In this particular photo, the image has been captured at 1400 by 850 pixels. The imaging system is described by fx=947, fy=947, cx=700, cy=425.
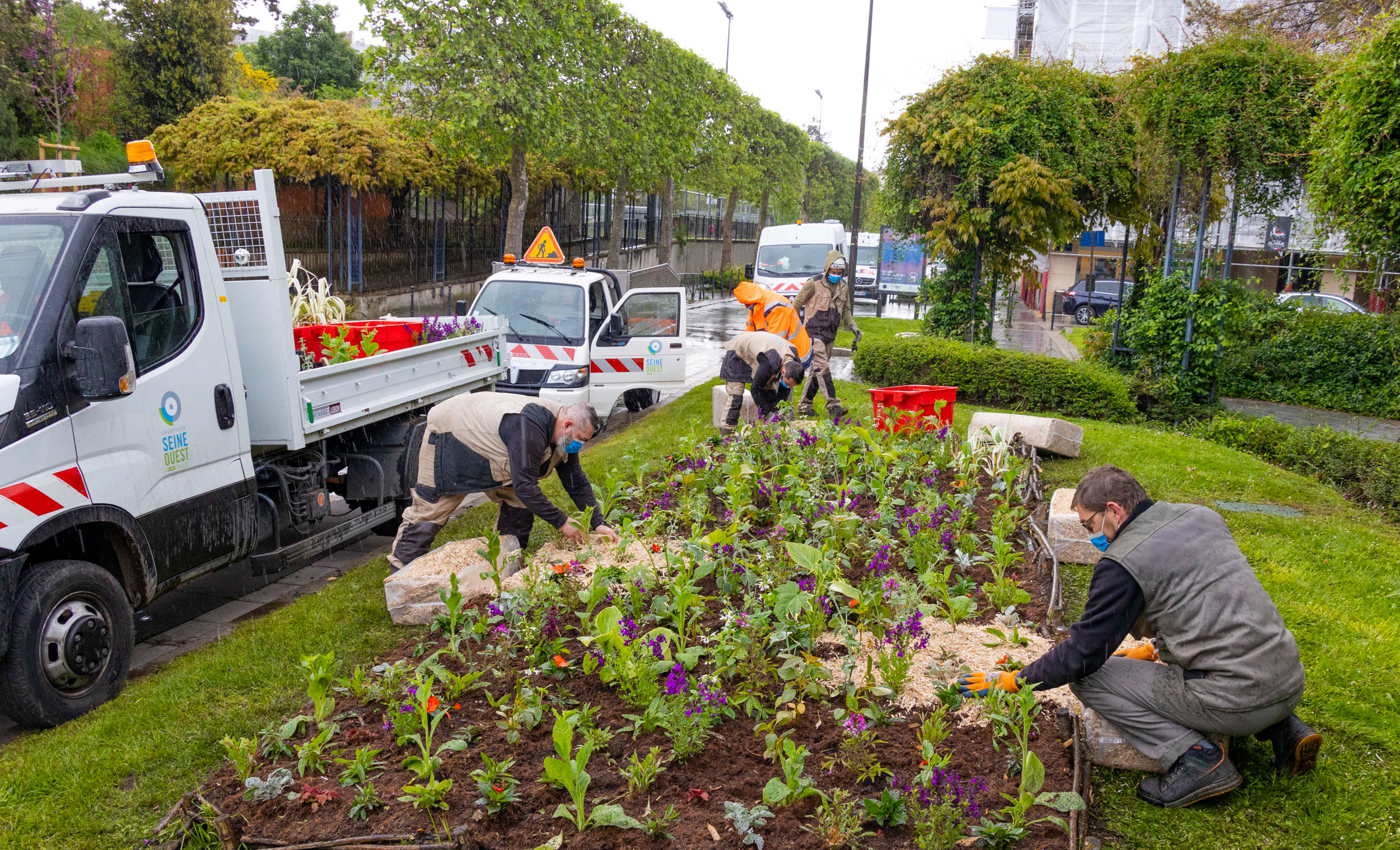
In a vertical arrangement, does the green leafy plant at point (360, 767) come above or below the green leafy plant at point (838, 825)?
below

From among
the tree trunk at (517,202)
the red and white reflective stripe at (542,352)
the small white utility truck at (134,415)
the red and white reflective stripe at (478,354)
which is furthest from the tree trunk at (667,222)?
the small white utility truck at (134,415)

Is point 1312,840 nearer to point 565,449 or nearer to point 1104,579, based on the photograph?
point 1104,579

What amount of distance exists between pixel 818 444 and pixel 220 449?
13.8ft

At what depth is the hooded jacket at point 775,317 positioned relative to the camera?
9.56 meters

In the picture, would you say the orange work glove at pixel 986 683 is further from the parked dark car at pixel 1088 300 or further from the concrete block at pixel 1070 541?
the parked dark car at pixel 1088 300

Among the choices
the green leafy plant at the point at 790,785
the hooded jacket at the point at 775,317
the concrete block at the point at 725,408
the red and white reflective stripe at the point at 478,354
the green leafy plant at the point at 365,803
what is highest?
the hooded jacket at the point at 775,317

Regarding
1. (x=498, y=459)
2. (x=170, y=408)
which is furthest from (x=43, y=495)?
(x=498, y=459)

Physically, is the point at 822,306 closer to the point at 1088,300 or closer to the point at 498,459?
the point at 498,459

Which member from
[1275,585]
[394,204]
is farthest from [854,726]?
[394,204]

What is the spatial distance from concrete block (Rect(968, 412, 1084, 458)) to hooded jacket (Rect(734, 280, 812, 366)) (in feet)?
6.11

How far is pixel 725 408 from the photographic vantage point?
9.82 metres

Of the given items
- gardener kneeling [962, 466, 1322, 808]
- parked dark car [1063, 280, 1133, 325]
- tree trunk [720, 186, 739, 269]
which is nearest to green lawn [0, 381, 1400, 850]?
gardener kneeling [962, 466, 1322, 808]

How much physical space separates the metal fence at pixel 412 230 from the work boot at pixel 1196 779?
63.5 feet

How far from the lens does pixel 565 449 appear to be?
559 cm
